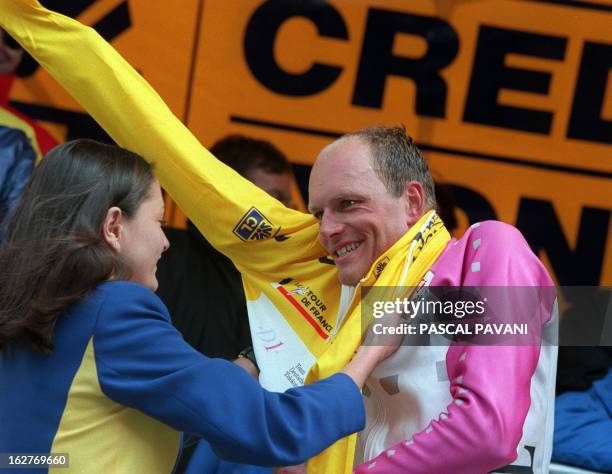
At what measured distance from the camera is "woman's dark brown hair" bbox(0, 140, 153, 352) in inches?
73.7

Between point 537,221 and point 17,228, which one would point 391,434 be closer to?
point 17,228

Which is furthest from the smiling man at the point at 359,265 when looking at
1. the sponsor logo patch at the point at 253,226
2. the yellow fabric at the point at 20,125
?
the yellow fabric at the point at 20,125

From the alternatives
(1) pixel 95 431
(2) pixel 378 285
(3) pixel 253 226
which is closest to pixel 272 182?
(3) pixel 253 226

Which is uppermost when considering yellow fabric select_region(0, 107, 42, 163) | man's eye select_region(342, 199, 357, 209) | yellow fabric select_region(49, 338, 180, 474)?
yellow fabric select_region(0, 107, 42, 163)

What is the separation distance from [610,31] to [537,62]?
10.8 inches

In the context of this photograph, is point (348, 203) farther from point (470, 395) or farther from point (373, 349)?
point (470, 395)

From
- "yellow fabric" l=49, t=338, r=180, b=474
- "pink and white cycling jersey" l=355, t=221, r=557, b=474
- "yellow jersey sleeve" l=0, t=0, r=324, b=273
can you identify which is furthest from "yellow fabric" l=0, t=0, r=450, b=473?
"yellow fabric" l=49, t=338, r=180, b=474

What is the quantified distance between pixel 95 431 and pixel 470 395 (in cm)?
69

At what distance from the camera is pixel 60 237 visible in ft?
6.22

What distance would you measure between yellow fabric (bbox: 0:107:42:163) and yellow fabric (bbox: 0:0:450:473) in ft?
3.65

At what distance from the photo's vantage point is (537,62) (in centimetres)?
380

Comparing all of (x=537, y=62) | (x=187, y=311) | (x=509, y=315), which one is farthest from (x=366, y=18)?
(x=509, y=315)

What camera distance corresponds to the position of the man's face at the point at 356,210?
A: 7.84 ft

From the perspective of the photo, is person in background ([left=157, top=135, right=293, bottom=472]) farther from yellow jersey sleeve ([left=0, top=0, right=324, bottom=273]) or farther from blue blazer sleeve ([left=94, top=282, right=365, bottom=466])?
blue blazer sleeve ([left=94, top=282, right=365, bottom=466])
